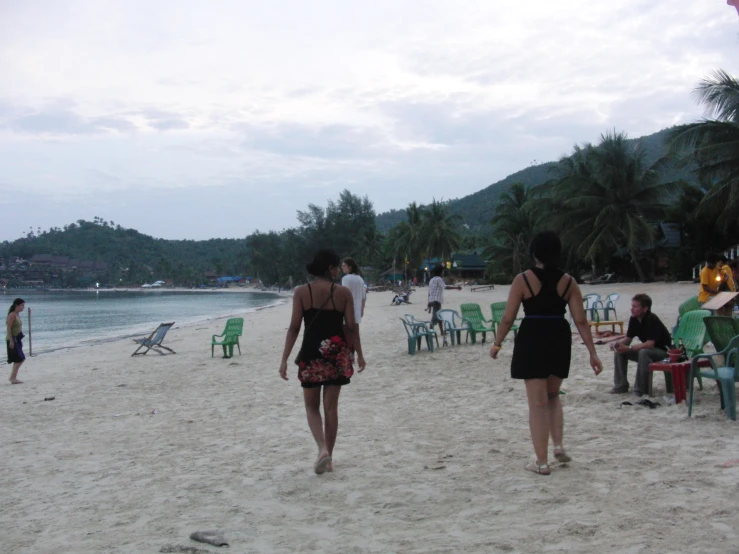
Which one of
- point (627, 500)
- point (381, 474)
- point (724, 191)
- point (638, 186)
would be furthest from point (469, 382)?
point (638, 186)

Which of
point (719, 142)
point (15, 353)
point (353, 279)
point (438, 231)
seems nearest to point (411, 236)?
point (438, 231)

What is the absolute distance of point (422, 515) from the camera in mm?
3648

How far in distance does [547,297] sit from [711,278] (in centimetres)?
618

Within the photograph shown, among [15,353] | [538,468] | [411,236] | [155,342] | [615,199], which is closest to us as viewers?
[538,468]

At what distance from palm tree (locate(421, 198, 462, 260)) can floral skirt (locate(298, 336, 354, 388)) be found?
52.7 metres

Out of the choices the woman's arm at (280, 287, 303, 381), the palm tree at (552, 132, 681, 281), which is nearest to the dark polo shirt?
the woman's arm at (280, 287, 303, 381)

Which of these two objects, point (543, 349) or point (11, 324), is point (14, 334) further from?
point (543, 349)

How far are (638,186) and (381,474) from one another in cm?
3277

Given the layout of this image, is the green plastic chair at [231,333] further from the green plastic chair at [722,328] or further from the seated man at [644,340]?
the green plastic chair at [722,328]

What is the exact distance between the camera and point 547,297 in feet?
13.1

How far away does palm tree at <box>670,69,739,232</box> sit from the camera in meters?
20.9

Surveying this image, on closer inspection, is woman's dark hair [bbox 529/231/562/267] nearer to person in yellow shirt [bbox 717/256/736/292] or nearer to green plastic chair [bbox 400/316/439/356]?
person in yellow shirt [bbox 717/256/736/292]

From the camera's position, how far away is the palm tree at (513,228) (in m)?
45.4

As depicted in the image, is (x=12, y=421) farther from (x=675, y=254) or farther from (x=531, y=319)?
(x=675, y=254)
